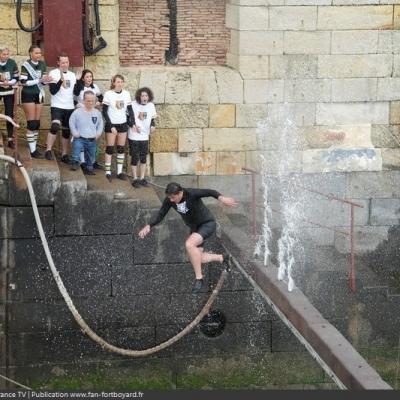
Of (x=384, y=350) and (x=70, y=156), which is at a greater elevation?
(x=70, y=156)

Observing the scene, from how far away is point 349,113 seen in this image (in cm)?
1670

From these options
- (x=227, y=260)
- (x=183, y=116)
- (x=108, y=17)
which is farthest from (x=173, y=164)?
(x=227, y=260)

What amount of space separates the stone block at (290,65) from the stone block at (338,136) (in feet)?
2.68

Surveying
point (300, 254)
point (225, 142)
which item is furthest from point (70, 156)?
point (300, 254)

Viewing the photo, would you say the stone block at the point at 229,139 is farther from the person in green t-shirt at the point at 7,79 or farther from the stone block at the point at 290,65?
the person in green t-shirt at the point at 7,79

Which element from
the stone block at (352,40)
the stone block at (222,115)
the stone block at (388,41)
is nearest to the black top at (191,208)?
the stone block at (222,115)

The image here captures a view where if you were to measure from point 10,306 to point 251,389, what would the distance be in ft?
11.2

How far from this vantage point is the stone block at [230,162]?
16562 mm

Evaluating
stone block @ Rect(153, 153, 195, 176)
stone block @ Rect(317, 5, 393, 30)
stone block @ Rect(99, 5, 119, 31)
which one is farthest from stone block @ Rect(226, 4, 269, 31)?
stone block @ Rect(153, 153, 195, 176)

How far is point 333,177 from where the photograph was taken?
55.2 feet

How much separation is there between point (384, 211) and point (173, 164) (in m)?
3.13

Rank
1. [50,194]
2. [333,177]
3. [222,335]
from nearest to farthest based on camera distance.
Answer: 1. [50,194]
2. [222,335]
3. [333,177]

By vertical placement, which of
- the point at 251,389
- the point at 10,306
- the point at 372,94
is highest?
the point at 372,94

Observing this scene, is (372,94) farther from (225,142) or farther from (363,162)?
(225,142)
